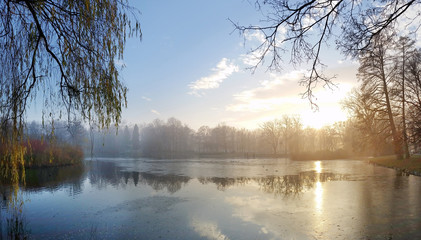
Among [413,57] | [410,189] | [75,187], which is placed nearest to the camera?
[410,189]

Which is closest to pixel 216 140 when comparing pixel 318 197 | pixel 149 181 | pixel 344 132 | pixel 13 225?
pixel 344 132

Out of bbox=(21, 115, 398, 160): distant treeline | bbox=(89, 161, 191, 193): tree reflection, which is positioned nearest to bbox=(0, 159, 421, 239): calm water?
bbox=(89, 161, 191, 193): tree reflection

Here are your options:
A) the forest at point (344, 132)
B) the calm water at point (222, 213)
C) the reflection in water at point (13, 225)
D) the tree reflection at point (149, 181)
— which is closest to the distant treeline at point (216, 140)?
the forest at point (344, 132)

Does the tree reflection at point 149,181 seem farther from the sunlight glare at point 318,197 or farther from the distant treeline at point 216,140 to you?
the distant treeline at point 216,140

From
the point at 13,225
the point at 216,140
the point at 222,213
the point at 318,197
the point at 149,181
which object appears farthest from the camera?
the point at 216,140

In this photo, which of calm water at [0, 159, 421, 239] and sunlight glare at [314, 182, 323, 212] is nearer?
calm water at [0, 159, 421, 239]

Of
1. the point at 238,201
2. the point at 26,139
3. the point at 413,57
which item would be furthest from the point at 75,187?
the point at 413,57

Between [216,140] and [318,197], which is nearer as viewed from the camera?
[318,197]

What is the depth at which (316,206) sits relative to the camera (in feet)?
30.0

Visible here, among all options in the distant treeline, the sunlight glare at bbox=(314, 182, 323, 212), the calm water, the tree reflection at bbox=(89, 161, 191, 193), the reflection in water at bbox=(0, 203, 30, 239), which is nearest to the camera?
the calm water

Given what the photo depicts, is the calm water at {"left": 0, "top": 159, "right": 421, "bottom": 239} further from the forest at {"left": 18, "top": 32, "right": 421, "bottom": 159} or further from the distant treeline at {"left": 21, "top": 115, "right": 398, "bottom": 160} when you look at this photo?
the distant treeline at {"left": 21, "top": 115, "right": 398, "bottom": 160}

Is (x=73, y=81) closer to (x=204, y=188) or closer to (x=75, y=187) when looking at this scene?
(x=204, y=188)

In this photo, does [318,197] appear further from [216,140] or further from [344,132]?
[216,140]

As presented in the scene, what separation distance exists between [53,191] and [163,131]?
75.7 metres
